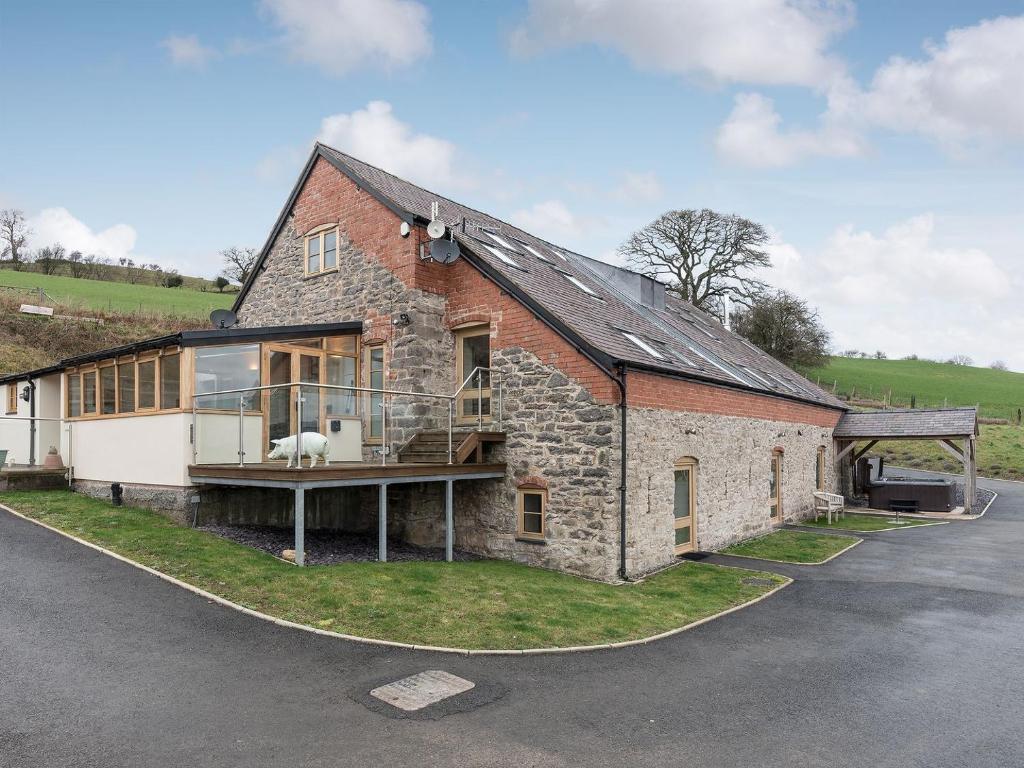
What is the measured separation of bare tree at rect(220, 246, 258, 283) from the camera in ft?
193

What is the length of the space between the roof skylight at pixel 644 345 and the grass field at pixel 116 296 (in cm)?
3598

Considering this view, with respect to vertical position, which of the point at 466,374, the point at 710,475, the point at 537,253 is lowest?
the point at 710,475

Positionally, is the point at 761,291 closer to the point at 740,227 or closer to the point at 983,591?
the point at 740,227

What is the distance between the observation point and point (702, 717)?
5.97 metres

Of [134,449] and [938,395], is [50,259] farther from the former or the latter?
[938,395]

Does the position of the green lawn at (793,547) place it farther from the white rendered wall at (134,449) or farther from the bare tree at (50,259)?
the bare tree at (50,259)

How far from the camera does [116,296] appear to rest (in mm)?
45406

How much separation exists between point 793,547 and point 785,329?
3018 centimetres

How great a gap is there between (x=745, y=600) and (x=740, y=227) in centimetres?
3425

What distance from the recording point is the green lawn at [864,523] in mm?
18984

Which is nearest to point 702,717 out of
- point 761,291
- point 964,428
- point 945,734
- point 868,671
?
point 945,734

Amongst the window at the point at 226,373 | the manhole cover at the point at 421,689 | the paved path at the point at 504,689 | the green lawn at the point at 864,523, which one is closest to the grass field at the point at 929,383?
the green lawn at the point at 864,523

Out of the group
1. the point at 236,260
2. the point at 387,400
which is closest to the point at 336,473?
the point at 387,400

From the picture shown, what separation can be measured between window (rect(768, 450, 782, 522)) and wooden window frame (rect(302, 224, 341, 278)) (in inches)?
496
